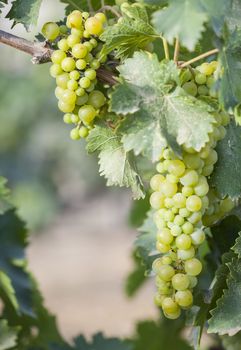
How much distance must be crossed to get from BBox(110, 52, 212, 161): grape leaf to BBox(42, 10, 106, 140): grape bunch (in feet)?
0.20

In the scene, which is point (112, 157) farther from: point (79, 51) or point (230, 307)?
point (230, 307)

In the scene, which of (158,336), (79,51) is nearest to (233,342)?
(79,51)

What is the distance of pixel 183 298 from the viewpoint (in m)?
0.88

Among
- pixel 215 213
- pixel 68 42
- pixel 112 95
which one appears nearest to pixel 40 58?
pixel 68 42

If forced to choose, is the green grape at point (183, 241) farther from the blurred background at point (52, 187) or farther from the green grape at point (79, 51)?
the blurred background at point (52, 187)

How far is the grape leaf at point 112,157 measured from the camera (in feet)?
3.02

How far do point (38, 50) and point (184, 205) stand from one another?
27 cm

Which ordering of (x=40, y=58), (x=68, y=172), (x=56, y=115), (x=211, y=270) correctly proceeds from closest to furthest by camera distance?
1. (x=40, y=58)
2. (x=211, y=270)
3. (x=56, y=115)
4. (x=68, y=172)

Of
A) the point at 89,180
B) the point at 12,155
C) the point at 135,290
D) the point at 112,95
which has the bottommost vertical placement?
the point at 89,180

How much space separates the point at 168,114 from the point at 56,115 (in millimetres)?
6866

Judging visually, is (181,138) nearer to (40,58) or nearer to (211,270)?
(40,58)

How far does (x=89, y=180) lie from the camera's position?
807 cm

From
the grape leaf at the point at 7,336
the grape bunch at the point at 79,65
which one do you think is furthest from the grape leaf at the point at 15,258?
the grape bunch at the point at 79,65

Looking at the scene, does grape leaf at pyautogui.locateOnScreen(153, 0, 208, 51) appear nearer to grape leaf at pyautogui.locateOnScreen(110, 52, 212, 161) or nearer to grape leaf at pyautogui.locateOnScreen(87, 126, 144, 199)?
grape leaf at pyautogui.locateOnScreen(110, 52, 212, 161)
